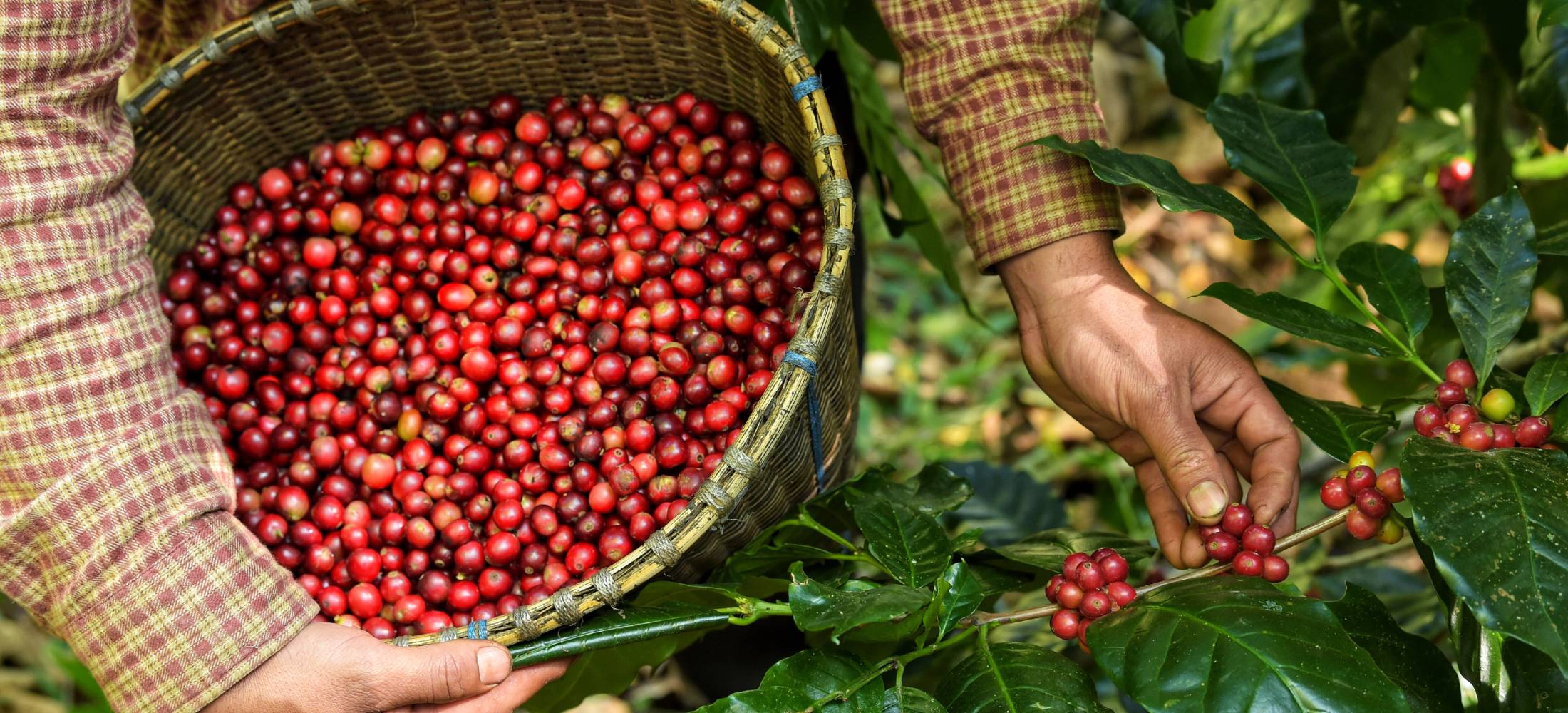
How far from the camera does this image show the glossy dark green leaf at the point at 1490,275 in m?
0.94

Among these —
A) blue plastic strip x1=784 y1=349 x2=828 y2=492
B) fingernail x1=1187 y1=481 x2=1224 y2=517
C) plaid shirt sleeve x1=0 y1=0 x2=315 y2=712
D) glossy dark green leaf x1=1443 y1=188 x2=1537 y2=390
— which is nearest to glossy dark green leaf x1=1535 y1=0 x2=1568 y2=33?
glossy dark green leaf x1=1443 y1=188 x2=1537 y2=390

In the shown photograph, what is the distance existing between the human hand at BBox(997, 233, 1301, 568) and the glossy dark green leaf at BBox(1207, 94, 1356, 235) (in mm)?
152

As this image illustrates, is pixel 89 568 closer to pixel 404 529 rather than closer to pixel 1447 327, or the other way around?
pixel 404 529

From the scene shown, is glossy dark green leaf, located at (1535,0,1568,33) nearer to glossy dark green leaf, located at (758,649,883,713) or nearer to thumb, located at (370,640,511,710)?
glossy dark green leaf, located at (758,649,883,713)

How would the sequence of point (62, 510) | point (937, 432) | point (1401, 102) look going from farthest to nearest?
point (937, 432)
point (1401, 102)
point (62, 510)

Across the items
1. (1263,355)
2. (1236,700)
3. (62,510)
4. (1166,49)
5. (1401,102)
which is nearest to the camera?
(1236,700)

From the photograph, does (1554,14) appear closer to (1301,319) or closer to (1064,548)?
(1301,319)

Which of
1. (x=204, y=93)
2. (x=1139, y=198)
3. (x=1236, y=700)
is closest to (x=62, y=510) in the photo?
(x=204, y=93)

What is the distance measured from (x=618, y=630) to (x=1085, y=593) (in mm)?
452

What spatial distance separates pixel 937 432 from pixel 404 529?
1.50m

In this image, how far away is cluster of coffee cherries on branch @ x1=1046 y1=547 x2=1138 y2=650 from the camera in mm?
974

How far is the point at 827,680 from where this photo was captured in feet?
3.16

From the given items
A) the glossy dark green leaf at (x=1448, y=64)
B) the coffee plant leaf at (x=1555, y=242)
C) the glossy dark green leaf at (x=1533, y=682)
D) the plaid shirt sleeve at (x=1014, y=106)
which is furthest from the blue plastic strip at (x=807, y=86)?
the glossy dark green leaf at (x=1448, y=64)

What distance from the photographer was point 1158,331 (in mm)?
1071
